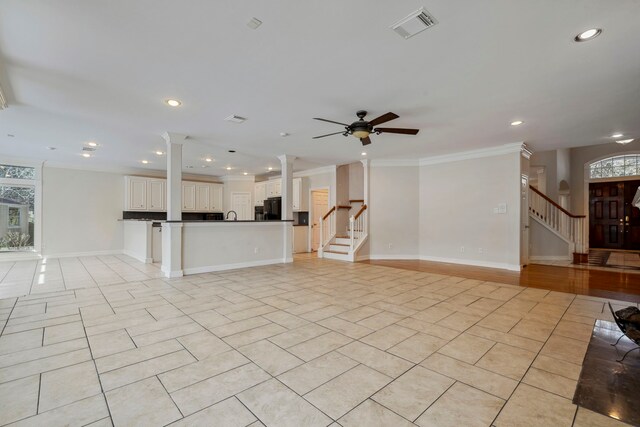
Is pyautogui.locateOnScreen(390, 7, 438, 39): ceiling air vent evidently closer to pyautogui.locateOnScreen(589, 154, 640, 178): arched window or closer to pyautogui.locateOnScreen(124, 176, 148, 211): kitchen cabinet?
pyautogui.locateOnScreen(124, 176, 148, 211): kitchen cabinet

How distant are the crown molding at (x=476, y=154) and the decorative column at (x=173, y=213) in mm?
5738

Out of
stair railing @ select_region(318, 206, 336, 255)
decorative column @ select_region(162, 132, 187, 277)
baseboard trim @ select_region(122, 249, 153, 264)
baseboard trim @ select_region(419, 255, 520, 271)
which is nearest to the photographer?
decorative column @ select_region(162, 132, 187, 277)

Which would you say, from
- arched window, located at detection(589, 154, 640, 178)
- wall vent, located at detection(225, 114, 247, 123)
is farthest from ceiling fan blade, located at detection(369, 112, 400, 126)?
arched window, located at detection(589, 154, 640, 178)

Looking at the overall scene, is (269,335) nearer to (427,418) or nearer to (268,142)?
(427,418)

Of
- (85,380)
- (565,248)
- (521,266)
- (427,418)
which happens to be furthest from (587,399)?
(565,248)

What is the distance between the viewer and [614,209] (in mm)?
9586

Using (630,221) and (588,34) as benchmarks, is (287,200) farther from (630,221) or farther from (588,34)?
(630,221)

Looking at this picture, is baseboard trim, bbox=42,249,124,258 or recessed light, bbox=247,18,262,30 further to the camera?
baseboard trim, bbox=42,249,124,258

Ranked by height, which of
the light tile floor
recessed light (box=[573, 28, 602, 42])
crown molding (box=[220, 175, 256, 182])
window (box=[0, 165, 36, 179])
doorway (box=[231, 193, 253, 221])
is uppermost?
recessed light (box=[573, 28, 602, 42])

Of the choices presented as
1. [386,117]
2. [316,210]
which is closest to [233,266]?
[316,210]

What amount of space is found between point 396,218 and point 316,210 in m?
2.83

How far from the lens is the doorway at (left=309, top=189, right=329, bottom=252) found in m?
9.36

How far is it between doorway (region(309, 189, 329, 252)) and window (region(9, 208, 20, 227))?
7714mm

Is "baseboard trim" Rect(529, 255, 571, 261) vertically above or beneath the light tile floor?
above
